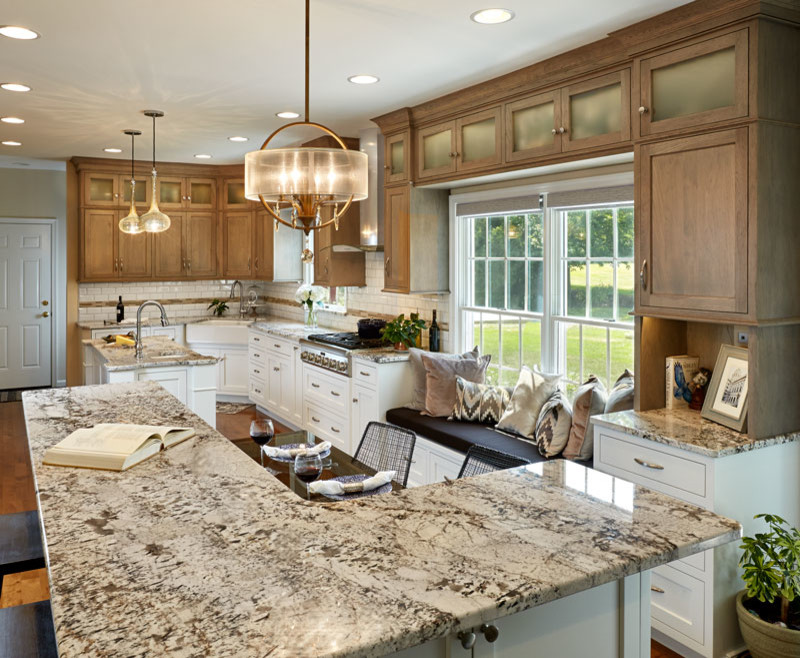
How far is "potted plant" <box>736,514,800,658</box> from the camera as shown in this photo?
8.68 ft

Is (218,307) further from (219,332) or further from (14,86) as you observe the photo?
(14,86)

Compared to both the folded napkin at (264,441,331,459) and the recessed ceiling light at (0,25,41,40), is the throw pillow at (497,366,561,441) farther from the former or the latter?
the recessed ceiling light at (0,25,41,40)

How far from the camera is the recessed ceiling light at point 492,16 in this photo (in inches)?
124

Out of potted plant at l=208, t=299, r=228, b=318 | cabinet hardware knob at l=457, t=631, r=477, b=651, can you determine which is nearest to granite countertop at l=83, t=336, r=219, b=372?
potted plant at l=208, t=299, r=228, b=318

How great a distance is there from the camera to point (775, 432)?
2.96m

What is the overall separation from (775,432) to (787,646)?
0.83 meters

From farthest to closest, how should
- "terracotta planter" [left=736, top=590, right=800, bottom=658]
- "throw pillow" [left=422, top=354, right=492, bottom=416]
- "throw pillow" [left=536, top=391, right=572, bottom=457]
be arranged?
1. "throw pillow" [left=422, top=354, right=492, bottom=416]
2. "throw pillow" [left=536, top=391, right=572, bottom=457]
3. "terracotta planter" [left=736, top=590, right=800, bottom=658]

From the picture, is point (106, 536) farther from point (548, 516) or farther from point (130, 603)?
point (548, 516)

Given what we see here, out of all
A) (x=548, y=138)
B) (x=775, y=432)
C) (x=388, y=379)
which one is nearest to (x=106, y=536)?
(x=775, y=432)

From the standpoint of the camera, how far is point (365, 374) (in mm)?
5258

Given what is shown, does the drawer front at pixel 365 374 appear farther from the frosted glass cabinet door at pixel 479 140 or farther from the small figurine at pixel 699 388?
the small figurine at pixel 699 388

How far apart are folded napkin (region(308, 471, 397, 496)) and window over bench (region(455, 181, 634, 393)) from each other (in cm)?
210

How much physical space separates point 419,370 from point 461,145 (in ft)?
5.16

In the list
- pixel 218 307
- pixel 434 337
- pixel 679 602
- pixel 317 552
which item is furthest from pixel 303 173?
pixel 218 307
